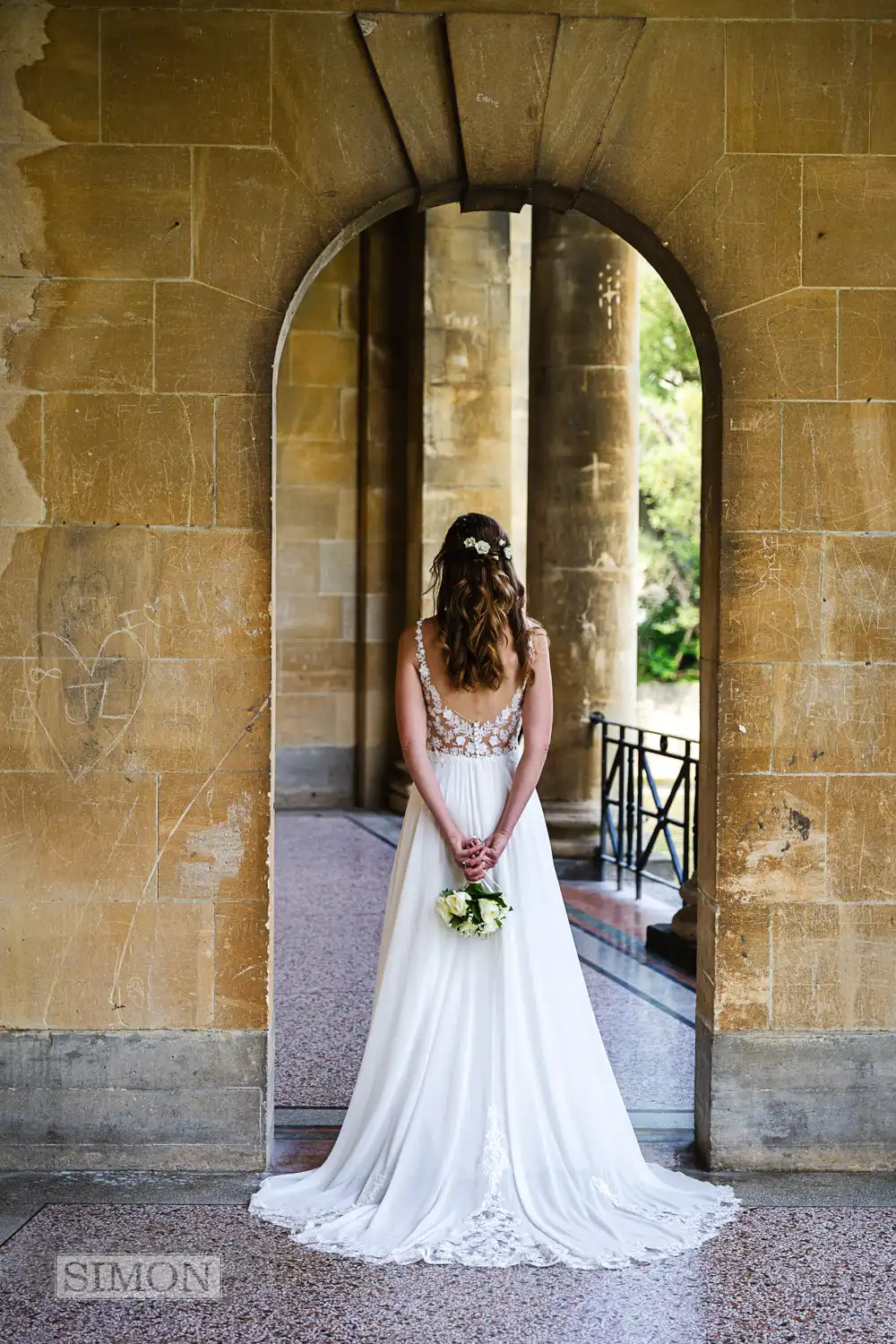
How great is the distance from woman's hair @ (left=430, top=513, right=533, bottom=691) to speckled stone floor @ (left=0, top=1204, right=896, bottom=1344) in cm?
165

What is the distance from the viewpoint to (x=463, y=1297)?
3.67m

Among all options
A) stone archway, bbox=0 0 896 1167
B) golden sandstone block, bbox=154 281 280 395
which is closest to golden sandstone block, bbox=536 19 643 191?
stone archway, bbox=0 0 896 1167

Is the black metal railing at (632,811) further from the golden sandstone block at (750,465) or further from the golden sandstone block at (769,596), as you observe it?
the golden sandstone block at (750,465)

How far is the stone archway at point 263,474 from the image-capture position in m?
4.52

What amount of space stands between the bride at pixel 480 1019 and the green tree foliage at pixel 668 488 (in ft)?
80.1

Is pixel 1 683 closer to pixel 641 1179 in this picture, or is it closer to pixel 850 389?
pixel 641 1179

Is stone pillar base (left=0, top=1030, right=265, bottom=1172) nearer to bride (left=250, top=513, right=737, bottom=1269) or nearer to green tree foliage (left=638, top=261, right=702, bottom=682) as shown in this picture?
bride (left=250, top=513, right=737, bottom=1269)

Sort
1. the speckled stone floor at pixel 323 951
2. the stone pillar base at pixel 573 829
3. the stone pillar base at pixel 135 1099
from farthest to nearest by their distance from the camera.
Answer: the stone pillar base at pixel 573 829 → the speckled stone floor at pixel 323 951 → the stone pillar base at pixel 135 1099

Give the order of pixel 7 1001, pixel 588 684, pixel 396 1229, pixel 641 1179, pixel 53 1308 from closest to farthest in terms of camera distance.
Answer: pixel 53 1308 < pixel 396 1229 < pixel 641 1179 < pixel 7 1001 < pixel 588 684

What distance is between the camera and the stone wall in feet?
42.5

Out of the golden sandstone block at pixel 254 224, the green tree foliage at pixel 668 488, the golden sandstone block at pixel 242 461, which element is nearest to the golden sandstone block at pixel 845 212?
the golden sandstone block at pixel 254 224

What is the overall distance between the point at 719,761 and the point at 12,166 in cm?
288

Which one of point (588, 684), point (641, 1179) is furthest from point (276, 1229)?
point (588, 684)

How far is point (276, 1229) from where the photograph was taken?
4.09 metres
